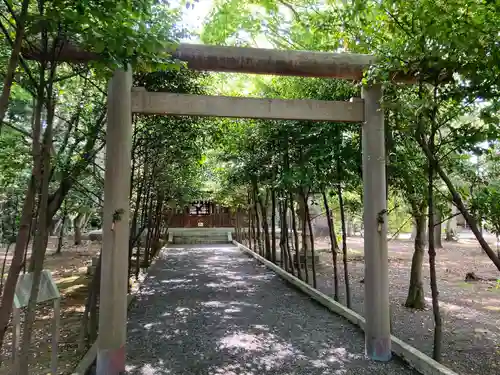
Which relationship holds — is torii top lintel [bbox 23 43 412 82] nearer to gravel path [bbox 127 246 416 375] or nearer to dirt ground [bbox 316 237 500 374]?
dirt ground [bbox 316 237 500 374]

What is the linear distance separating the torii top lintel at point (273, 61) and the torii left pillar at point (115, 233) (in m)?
0.77

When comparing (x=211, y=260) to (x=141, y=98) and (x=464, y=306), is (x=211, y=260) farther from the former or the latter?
(x=141, y=98)

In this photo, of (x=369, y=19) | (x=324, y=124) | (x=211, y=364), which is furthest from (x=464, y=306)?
(x=369, y=19)

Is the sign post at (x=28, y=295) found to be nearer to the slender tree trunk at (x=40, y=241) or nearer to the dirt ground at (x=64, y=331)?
the slender tree trunk at (x=40, y=241)

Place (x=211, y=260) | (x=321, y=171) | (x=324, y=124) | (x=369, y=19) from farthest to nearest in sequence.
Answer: (x=211, y=260) < (x=321, y=171) < (x=324, y=124) < (x=369, y=19)

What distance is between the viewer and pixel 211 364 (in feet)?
14.8

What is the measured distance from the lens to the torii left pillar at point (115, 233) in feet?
13.4

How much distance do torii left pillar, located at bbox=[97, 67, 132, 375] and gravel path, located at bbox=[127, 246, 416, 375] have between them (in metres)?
0.39

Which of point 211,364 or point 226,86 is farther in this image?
point 226,86

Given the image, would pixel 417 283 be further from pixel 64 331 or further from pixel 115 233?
pixel 64 331

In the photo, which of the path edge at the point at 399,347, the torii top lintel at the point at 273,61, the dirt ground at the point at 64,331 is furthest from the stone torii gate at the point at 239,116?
the dirt ground at the point at 64,331

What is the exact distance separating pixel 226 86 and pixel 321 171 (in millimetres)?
4813

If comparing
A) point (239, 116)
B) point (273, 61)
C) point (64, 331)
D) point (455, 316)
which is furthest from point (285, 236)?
point (273, 61)

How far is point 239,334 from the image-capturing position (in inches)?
220
